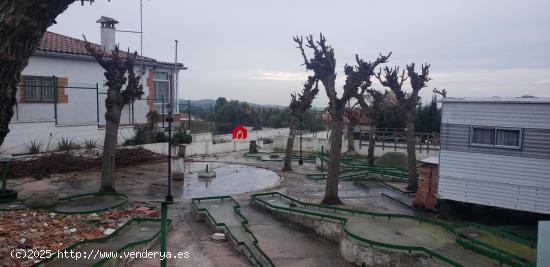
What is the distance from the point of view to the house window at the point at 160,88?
28.7 m

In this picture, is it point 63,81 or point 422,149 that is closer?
point 63,81

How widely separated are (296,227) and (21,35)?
928 cm

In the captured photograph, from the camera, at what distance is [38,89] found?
2077cm

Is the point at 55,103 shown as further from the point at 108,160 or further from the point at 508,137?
the point at 508,137

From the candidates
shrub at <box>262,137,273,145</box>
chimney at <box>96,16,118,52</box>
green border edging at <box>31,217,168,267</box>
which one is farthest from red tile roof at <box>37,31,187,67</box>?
green border edging at <box>31,217,168,267</box>

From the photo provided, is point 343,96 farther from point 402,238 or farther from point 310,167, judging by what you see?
point 310,167

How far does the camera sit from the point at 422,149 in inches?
1068

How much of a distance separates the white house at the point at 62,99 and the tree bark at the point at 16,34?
594 inches

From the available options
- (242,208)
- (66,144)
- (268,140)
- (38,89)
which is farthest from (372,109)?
(38,89)

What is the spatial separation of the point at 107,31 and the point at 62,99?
637 cm

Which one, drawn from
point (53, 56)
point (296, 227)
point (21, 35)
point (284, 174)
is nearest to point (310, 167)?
point (284, 174)

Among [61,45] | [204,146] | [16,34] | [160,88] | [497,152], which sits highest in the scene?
[61,45]

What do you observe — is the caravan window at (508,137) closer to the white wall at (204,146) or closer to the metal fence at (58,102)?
the metal fence at (58,102)

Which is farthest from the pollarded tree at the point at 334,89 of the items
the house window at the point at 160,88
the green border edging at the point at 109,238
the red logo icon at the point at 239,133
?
the red logo icon at the point at 239,133
